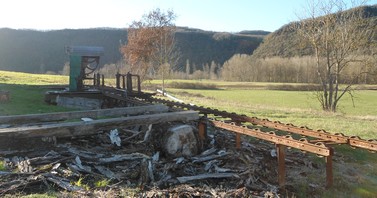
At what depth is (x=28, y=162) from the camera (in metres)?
5.00

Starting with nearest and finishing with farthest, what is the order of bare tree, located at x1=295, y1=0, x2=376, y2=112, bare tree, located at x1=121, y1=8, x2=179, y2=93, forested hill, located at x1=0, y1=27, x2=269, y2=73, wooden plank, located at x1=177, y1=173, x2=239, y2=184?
wooden plank, located at x1=177, y1=173, x2=239, y2=184
bare tree, located at x1=295, y1=0, x2=376, y2=112
bare tree, located at x1=121, y1=8, x2=179, y2=93
forested hill, located at x1=0, y1=27, x2=269, y2=73

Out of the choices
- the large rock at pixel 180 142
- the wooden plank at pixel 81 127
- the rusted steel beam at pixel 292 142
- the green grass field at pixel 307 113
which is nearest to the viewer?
the rusted steel beam at pixel 292 142

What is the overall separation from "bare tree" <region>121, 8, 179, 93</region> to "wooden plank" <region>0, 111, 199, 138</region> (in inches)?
1021

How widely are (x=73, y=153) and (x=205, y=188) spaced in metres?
2.26

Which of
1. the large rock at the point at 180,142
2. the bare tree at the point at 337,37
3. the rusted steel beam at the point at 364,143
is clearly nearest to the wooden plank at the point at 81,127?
the large rock at the point at 180,142

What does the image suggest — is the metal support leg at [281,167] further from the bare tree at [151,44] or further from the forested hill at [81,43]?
the forested hill at [81,43]

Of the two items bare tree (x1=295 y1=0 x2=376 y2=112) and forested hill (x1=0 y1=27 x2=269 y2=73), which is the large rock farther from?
forested hill (x1=0 y1=27 x2=269 y2=73)

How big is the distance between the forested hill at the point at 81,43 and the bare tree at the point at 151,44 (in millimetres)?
76872

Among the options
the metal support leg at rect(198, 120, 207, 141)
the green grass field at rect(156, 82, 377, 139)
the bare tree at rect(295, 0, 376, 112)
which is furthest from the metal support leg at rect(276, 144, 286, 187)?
the bare tree at rect(295, 0, 376, 112)

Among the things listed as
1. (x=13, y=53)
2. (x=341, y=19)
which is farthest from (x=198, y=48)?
(x=341, y=19)

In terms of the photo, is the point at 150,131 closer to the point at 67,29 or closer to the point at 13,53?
the point at 13,53

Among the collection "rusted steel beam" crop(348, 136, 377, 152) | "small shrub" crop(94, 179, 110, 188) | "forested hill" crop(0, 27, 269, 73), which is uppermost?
"forested hill" crop(0, 27, 269, 73)

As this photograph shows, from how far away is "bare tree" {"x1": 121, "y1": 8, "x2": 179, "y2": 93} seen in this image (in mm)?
32888

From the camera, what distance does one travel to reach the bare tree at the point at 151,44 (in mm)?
32888
